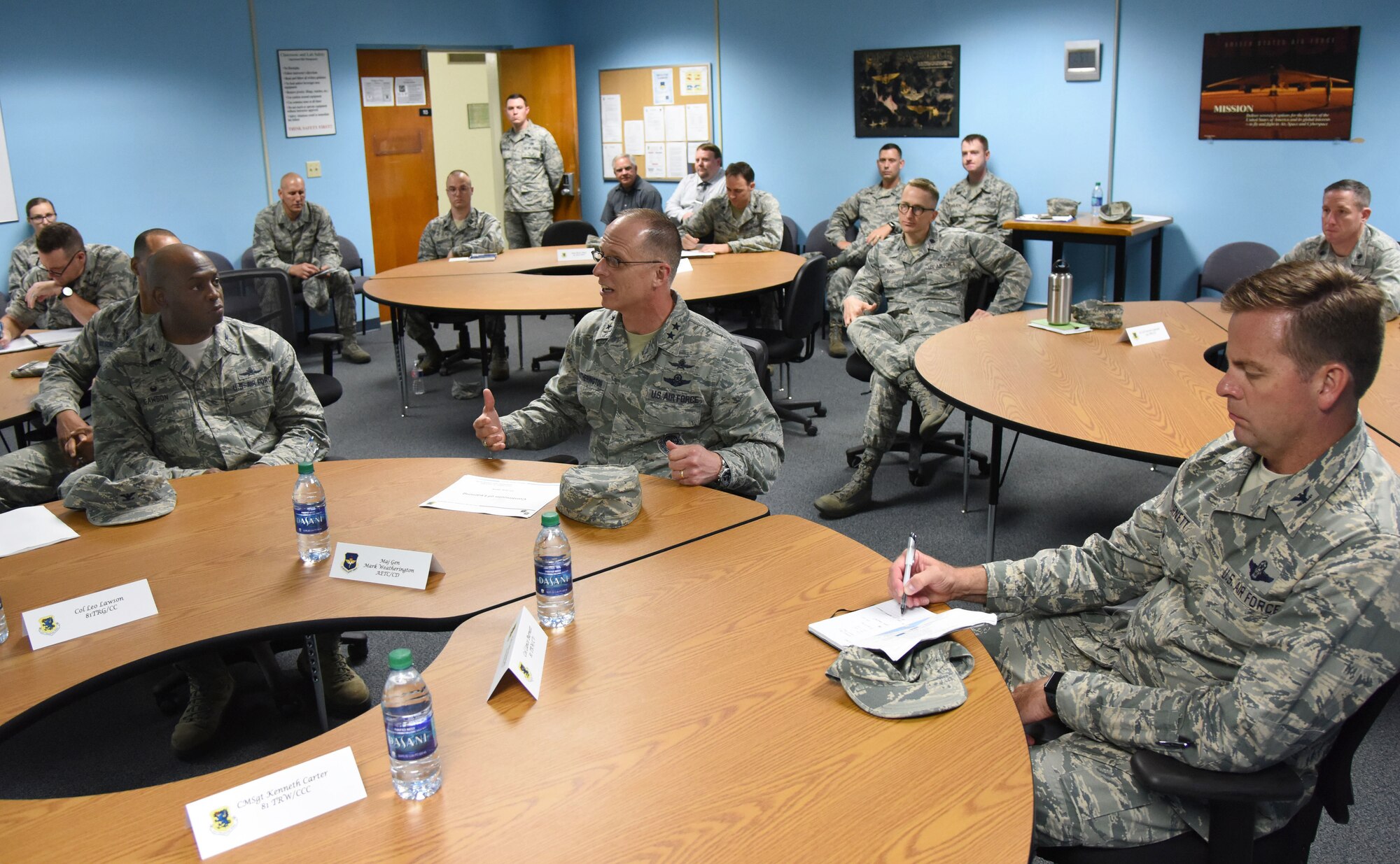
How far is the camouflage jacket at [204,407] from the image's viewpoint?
9.65 ft

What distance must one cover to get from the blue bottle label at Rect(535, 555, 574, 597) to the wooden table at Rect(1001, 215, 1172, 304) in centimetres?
536

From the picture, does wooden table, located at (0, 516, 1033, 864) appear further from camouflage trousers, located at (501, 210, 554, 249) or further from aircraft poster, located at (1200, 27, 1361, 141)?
camouflage trousers, located at (501, 210, 554, 249)

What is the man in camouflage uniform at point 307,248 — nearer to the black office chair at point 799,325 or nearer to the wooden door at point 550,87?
the wooden door at point 550,87

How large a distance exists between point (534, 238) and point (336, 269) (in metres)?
2.11

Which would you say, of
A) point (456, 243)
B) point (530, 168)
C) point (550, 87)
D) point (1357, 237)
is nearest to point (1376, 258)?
point (1357, 237)

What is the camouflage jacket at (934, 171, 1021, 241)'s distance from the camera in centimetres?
743

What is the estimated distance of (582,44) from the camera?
977 centimetres

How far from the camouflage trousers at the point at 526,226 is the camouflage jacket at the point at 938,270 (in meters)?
4.57

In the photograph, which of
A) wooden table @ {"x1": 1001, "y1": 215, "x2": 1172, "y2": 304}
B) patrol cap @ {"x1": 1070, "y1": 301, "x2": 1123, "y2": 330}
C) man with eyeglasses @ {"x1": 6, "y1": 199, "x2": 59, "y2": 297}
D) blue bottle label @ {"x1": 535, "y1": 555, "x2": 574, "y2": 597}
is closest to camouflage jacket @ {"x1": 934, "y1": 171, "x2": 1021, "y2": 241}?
wooden table @ {"x1": 1001, "y1": 215, "x2": 1172, "y2": 304}

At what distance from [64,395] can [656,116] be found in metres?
6.73

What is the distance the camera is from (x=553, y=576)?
1780 mm

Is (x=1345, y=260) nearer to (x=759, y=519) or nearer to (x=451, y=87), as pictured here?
(x=759, y=519)

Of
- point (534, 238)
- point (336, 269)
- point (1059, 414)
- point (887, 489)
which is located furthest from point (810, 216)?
point (1059, 414)

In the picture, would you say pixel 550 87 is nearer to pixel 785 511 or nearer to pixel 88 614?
pixel 785 511
